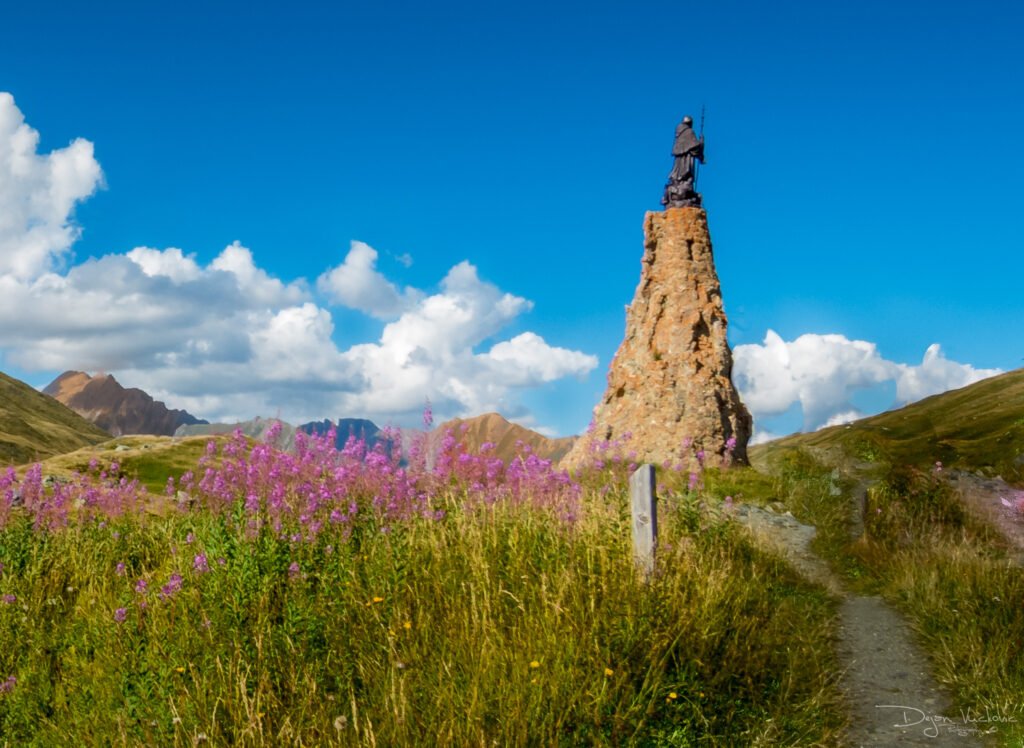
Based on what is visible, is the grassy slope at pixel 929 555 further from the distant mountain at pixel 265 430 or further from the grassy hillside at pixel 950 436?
the distant mountain at pixel 265 430

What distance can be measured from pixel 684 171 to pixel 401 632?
19697 mm

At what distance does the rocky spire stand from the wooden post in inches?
465

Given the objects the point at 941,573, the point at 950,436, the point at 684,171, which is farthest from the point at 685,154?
the point at 950,436

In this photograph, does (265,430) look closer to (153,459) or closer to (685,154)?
(685,154)

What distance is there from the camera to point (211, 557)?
6.82m

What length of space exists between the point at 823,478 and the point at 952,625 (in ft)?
35.9

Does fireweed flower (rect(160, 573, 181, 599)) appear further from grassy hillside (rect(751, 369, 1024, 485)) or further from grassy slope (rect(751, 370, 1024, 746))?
grassy hillside (rect(751, 369, 1024, 485))

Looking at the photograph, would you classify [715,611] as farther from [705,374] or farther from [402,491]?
[705,374]

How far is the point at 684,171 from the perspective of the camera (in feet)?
74.1

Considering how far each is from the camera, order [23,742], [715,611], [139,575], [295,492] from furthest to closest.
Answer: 1. [139,575]
2. [295,492]
3. [715,611]
4. [23,742]

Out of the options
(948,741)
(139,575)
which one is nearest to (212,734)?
(139,575)

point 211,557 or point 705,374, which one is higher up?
point 705,374

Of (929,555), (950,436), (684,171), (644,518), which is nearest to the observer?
(644,518)

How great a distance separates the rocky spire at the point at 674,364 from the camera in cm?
1948
